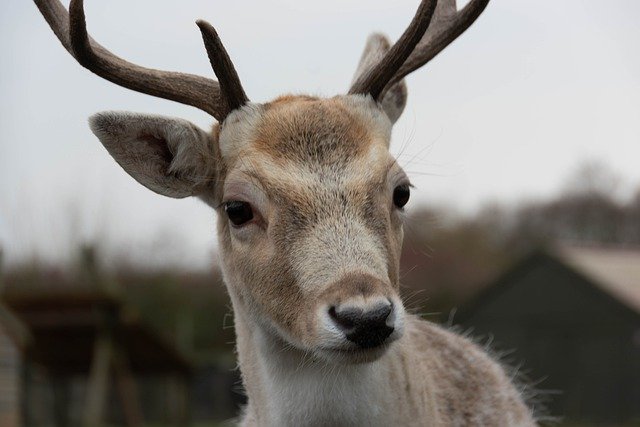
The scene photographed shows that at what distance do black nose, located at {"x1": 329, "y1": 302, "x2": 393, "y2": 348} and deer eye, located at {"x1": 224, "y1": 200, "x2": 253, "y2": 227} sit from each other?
93cm

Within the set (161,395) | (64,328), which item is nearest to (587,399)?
(161,395)

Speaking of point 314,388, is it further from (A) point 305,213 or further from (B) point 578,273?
(B) point 578,273

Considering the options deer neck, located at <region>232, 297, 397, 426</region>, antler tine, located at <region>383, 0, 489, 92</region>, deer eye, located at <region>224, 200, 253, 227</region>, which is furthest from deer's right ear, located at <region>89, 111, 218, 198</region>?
antler tine, located at <region>383, 0, 489, 92</region>

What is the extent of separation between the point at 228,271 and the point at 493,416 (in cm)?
200

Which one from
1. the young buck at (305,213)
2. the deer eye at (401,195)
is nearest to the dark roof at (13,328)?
the young buck at (305,213)

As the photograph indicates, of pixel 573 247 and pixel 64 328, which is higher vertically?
pixel 64 328

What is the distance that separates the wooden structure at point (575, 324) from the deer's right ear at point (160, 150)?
2386 centimetres

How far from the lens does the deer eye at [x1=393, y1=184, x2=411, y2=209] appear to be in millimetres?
5527

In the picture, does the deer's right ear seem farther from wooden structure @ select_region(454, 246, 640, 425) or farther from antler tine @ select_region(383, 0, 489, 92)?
wooden structure @ select_region(454, 246, 640, 425)

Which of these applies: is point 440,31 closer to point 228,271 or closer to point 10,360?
point 228,271

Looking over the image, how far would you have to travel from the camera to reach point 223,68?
5645 millimetres

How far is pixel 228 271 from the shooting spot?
19.1ft

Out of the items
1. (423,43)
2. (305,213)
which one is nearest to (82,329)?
(423,43)

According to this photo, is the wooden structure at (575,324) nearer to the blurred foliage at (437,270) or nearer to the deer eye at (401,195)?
the blurred foliage at (437,270)
